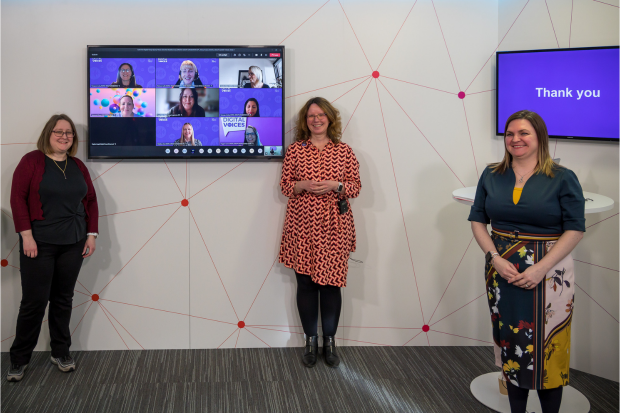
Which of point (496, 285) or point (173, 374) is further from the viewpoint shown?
point (173, 374)

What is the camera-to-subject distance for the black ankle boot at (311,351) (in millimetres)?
3279

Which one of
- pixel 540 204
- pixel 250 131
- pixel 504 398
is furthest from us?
pixel 250 131

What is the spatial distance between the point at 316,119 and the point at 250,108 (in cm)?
49

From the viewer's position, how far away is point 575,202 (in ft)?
7.23

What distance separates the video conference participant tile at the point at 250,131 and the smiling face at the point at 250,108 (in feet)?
0.13

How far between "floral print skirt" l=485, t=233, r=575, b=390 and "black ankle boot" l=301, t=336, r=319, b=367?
1.34 meters

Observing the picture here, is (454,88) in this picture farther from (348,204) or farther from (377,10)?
(348,204)

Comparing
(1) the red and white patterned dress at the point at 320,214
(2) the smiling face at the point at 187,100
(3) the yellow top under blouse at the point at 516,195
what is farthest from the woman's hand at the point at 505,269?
(2) the smiling face at the point at 187,100

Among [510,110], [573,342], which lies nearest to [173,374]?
[573,342]

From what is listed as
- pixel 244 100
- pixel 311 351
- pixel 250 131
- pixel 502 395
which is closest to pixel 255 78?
pixel 244 100

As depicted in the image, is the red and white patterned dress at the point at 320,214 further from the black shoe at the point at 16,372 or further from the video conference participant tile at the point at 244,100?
the black shoe at the point at 16,372

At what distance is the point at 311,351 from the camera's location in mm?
3348

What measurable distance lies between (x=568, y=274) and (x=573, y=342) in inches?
47.4

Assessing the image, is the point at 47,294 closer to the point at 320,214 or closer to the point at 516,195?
the point at 320,214
